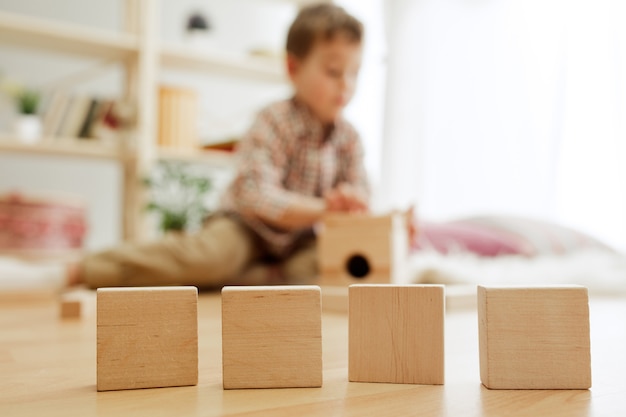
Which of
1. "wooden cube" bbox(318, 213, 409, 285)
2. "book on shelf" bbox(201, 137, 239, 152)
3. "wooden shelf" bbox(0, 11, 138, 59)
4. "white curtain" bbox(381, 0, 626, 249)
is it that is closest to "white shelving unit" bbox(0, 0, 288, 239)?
"wooden shelf" bbox(0, 11, 138, 59)

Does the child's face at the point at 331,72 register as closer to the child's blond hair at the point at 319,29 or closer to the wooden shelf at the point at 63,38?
the child's blond hair at the point at 319,29

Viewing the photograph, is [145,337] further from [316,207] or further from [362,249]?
[316,207]

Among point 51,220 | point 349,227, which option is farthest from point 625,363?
point 51,220

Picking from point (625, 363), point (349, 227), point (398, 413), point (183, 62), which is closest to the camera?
point (398, 413)

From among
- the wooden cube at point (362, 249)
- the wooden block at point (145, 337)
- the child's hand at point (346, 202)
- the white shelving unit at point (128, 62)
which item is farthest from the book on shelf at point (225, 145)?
the wooden block at point (145, 337)

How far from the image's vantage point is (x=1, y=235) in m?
1.78

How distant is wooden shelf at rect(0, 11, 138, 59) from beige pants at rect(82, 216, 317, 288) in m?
0.84

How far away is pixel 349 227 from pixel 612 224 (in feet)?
3.33

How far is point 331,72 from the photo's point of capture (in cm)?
144

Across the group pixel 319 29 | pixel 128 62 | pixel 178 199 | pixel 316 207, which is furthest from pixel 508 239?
pixel 128 62

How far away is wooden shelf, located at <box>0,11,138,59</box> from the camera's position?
1.90 m

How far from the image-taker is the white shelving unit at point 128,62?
76.7 inches

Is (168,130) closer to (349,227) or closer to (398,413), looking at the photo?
(349,227)

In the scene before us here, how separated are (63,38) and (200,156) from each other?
2.00ft
